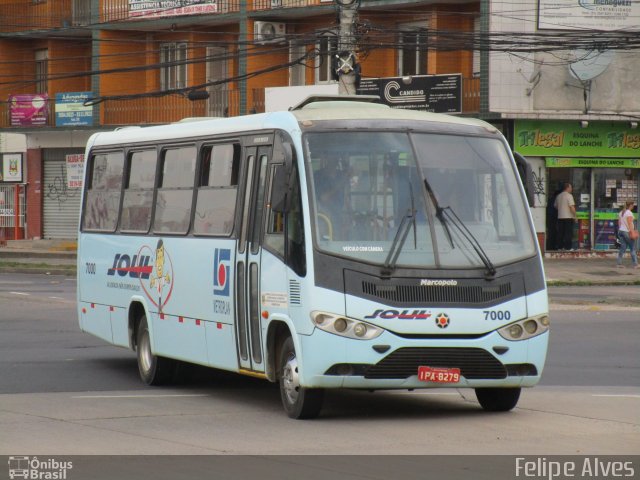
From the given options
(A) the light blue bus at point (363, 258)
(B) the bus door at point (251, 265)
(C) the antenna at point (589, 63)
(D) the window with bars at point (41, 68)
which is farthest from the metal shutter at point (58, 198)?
(B) the bus door at point (251, 265)

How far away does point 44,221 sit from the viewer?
4781cm

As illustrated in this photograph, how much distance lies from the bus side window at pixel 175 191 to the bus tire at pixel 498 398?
355 centimetres

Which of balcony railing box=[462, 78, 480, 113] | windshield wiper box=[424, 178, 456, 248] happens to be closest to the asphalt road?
windshield wiper box=[424, 178, 456, 248]

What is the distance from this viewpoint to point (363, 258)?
11219 mm

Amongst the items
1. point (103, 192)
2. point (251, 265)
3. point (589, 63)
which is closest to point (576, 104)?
point (589, 63)

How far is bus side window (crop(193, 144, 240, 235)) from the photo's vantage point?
12.9 metres

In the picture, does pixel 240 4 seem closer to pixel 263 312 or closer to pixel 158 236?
pixel 158 236

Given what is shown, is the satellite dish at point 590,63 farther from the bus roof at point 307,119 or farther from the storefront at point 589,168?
the bus roof at point 307,119

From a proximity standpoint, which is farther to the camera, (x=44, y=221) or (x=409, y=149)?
(x=44, y=221)

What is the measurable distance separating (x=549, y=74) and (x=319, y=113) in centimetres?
2547

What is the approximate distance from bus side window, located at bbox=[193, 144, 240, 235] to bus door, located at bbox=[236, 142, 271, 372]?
0.32 m

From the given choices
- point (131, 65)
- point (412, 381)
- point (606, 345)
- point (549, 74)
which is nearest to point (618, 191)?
point (549, 74)

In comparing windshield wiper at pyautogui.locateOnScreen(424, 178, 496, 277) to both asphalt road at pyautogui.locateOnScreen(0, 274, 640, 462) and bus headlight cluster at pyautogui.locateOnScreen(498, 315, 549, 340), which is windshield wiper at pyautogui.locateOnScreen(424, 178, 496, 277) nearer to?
bus headlight cluster at pyautogui.locateOnScreen(498, 315, 549, 340)

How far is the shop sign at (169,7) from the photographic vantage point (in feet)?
138
